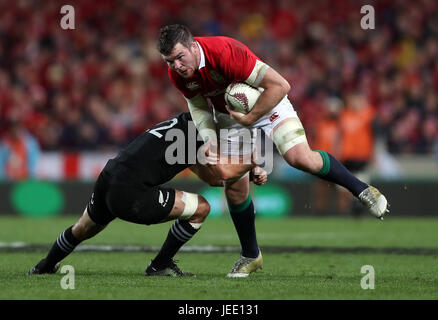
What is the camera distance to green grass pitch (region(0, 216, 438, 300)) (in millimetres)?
4934

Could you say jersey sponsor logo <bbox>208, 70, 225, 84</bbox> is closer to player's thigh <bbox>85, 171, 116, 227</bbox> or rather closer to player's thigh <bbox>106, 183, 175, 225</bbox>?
player's thigh <bbox>106, 183, 175, 225</bbox>

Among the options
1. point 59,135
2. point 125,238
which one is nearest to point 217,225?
point 125,238

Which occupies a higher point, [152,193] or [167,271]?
[152,193]

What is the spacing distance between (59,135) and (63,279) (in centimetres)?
933

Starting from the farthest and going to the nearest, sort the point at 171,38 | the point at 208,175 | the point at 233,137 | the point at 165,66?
1. the point at 165,66
2. the point at 233,137
3. the point at 208,175
4. the point at 171,38

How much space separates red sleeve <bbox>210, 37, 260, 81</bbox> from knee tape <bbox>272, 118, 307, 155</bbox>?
470 millimetres

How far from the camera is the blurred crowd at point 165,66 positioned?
49.1 feet

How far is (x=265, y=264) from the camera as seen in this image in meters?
6.93

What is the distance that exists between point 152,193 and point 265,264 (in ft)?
5.33

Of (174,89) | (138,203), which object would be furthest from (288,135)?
(174,89)

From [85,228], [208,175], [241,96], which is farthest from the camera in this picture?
[208,175]

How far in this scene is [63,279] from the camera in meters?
5.52

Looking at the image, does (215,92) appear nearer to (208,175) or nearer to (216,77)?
(216,77)
